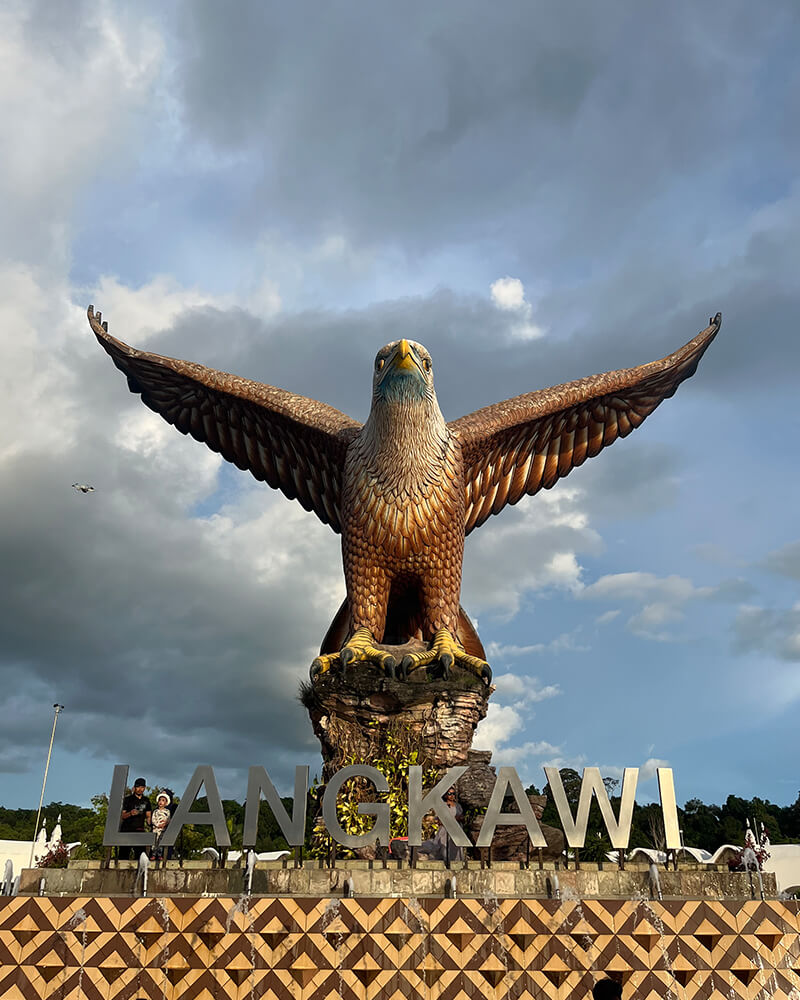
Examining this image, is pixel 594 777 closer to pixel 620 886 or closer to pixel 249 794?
pixel 620 886

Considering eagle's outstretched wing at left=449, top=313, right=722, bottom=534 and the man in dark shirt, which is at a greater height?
eagle's outstretched wing at left=449, top=313, right=722, bottom=534

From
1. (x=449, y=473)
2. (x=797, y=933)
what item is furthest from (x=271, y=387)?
(x=797, y=933)

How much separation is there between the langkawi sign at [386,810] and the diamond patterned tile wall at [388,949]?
0.88 m

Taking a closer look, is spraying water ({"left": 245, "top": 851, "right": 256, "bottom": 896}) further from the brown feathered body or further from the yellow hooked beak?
the yellow hooked beak

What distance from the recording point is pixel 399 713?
36.4 ft

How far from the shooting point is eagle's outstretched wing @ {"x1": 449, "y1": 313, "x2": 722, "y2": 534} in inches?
523

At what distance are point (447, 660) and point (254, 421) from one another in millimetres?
5624

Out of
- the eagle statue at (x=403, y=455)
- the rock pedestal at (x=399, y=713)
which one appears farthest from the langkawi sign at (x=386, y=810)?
the eagle statue at (x=403, y=455)

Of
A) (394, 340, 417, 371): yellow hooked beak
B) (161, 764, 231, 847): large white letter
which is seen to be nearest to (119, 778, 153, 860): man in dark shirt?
(161, 764, 231, 847): large white letter

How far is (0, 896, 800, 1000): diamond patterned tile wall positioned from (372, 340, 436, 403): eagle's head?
21.9 feet

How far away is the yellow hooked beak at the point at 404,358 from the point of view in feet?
37.7

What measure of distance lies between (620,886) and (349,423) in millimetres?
8001

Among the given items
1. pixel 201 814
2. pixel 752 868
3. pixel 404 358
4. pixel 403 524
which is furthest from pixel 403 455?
pixel 752 868

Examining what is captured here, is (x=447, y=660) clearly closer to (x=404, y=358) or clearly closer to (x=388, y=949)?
(x=388, y=949)
